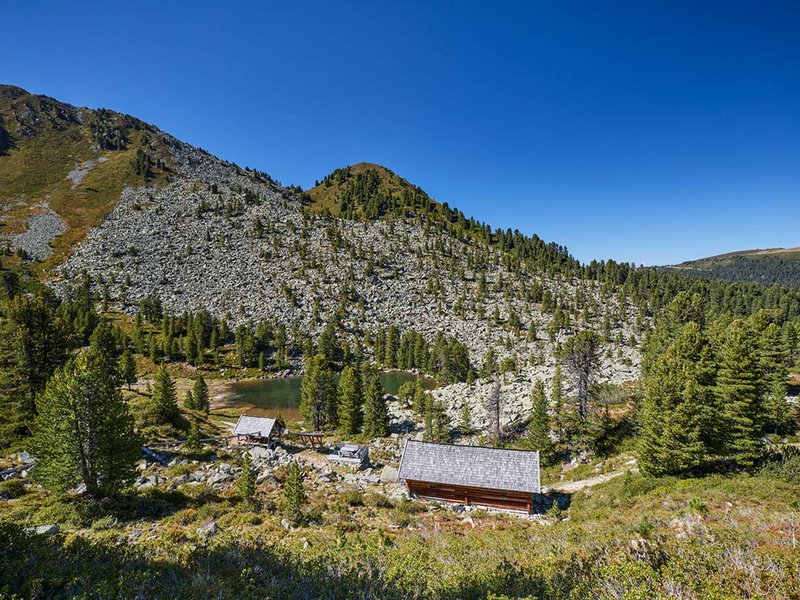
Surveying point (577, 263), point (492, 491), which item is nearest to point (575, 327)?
point (577, 263)

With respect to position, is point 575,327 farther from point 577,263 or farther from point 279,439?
point 279,439

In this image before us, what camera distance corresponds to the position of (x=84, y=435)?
2097 cm

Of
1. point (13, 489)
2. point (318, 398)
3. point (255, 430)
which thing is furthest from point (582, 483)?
point (13, 489)

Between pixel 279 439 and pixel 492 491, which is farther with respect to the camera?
pixel 279 439

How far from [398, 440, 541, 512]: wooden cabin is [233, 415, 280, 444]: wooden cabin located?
16.2 meters

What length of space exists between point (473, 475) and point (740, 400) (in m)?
22.7

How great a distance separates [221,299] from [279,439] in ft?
297

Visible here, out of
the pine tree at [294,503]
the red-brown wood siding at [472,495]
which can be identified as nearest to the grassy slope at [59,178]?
the pine tree at [294,503]

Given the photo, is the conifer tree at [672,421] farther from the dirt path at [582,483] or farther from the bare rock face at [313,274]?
the bare rock face at [313,274]

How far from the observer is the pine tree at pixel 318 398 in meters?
51.6

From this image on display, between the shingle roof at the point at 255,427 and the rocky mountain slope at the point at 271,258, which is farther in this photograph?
the rocky mountain slope at the point at 271,258

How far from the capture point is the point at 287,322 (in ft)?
369

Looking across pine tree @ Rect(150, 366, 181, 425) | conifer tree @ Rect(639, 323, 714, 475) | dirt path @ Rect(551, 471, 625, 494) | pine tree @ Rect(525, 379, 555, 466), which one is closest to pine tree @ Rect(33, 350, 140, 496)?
pine tree @ Rect(150, 366, 181, 425)

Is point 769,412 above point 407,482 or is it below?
above
